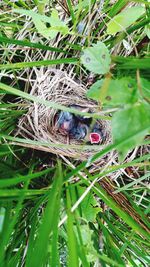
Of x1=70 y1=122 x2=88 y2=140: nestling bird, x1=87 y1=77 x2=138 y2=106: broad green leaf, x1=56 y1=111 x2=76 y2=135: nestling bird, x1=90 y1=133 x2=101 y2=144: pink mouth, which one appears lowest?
x1=87 y1=77 x2=138 y2=106: broad green leaf

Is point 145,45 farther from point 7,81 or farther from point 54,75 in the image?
Answer: point 7,81

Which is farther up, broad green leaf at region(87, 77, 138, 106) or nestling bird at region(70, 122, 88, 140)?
nestling bird at region(70, 122, 88, 140)

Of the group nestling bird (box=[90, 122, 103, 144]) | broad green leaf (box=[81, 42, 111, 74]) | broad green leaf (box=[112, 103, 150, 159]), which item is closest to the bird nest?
nestling bird (box=[90, 122, 103, 144])

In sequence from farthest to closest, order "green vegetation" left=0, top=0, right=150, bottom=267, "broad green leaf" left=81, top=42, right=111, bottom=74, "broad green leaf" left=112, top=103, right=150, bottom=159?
"green vegetation" left=0, top=0, right=150, bottom=267 < "broad green leaf" left=81, top=42, right=111, bottom=74 < "broad green leaf" left=112, top=103, right=150, bottom=159

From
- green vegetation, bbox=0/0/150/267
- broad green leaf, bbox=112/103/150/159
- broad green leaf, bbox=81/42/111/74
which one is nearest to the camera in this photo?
broad green leaf, bbox=112/103/150/159

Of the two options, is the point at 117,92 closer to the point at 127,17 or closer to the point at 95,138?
the point at 127,17

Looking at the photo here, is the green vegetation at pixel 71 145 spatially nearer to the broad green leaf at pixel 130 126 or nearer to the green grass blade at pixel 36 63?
the green grass blade at pixel 36 63

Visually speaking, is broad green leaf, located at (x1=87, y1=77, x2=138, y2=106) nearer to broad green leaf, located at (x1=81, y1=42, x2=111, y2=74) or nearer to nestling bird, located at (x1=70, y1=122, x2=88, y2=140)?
broad green leaf, located at (x1=81, y1=42, x2=111, y2=74)
